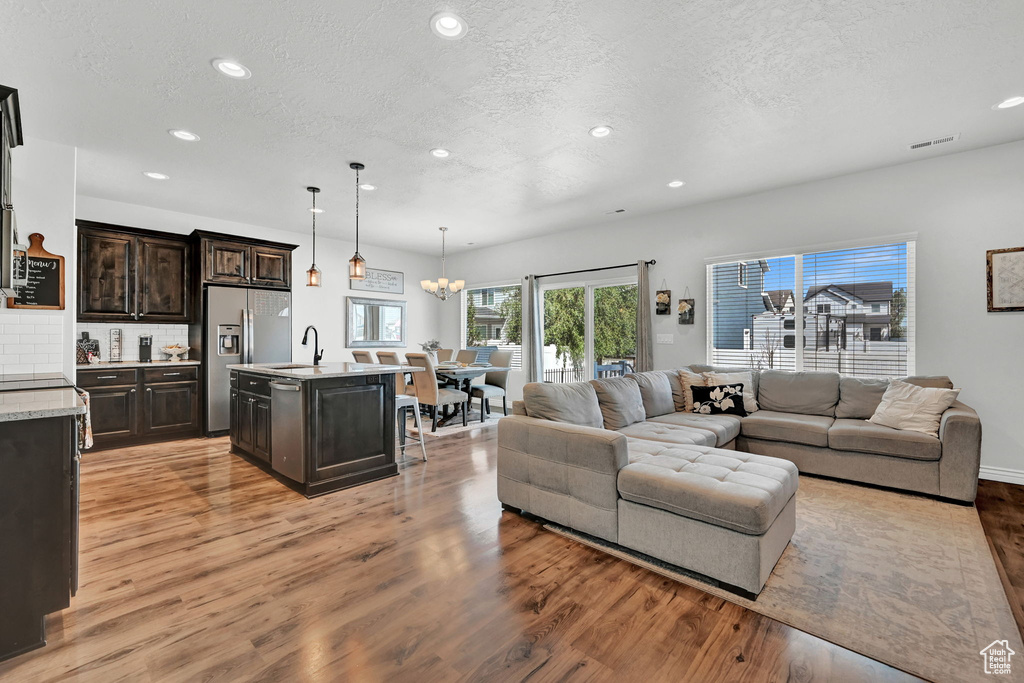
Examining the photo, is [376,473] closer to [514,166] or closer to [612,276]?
[514,166]

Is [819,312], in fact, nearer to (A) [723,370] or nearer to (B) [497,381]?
(A) [723,370]

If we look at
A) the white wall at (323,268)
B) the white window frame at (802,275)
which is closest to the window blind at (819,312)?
the white window frame at (802,275)

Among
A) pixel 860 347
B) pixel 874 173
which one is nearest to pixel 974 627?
pixel 860 347

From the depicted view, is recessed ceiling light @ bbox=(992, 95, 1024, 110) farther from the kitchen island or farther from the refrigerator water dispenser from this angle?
the refrigerator water dispenser

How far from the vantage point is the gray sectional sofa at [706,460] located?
214 cm

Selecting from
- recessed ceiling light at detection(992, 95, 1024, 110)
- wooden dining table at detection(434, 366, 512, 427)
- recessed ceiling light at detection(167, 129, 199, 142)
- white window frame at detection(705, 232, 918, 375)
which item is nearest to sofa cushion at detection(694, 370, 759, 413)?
white window frame at detection(705, 232, 918, 375)

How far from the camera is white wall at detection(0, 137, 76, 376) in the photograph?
3441mm

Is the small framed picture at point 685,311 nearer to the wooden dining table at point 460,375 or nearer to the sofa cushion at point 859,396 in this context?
the sofa cushion at point 859,396

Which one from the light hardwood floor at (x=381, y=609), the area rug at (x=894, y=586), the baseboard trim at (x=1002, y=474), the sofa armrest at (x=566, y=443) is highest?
the sofa armrest at (x=566, y=443)

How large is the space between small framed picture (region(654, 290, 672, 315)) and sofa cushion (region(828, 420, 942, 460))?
90.8 inches

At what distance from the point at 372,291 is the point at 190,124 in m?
4.38

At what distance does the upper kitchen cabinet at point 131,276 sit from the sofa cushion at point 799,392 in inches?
260

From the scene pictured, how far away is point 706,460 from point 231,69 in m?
3.66

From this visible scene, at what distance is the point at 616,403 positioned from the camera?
373 centimetres
